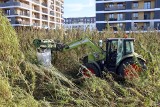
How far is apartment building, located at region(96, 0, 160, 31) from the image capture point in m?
36.6

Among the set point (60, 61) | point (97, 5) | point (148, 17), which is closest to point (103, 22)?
point (97, 5)

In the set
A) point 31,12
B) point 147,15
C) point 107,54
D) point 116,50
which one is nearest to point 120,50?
point 116,50

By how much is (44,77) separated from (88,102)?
1.54 metres

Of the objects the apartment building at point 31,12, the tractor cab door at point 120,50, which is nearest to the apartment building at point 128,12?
the apartment building at point 31,12

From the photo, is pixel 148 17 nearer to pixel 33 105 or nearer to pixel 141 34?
pixel 141 34

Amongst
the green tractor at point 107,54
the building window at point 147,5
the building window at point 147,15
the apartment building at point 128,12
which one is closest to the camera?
Answer: the green tractor at point 107,54

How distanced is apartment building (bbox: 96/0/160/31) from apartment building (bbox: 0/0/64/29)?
9540 millimetres

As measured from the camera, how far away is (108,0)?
1564 inches

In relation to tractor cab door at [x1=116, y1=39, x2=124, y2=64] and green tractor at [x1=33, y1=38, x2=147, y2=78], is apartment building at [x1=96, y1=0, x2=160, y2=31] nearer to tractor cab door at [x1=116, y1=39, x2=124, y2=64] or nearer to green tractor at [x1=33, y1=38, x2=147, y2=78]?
green tractor at [x1=33, y1=38, x2=147, y2=78]

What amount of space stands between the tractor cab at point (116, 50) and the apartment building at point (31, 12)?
23812 millimetres

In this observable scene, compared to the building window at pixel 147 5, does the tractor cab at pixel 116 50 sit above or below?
below

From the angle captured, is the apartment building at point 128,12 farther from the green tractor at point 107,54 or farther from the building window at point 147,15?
the green tractor at point 107,54

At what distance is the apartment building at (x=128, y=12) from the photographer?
36.6 metres

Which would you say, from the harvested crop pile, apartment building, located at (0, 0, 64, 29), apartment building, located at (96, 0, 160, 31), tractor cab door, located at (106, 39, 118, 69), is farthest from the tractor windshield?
apartment building, located at (96, 0, 160, 31)
